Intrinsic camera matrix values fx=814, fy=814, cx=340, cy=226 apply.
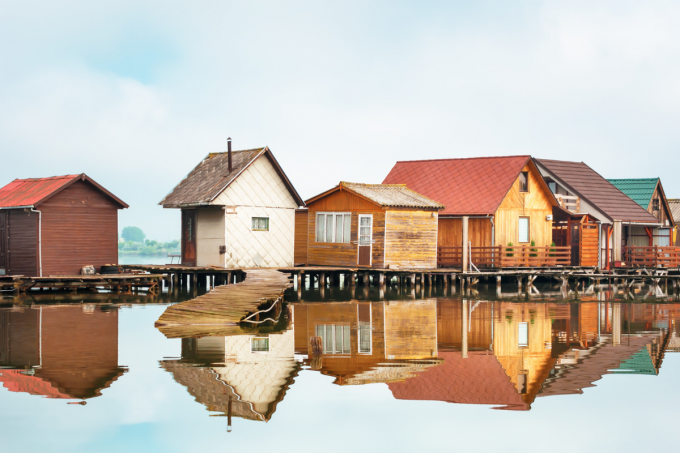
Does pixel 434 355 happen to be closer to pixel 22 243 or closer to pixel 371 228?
pixel 371 228

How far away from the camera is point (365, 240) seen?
36.9m

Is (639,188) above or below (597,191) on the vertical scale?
above

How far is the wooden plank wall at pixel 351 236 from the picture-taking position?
36.5 m

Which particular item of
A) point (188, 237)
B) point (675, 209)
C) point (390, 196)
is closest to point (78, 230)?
point (188, 237)

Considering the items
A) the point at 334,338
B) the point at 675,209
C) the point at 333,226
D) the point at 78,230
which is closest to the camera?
the point at 334,338

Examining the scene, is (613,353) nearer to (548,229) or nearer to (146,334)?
(146,334)

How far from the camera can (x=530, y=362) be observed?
1588cm

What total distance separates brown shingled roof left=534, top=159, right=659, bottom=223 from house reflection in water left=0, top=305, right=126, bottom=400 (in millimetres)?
30779

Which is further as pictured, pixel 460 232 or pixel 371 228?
pixel 460 232

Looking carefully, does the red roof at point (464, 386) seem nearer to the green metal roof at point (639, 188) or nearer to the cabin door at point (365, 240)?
the cabin door at point (365, 240)

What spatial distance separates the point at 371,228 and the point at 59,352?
2208 cm

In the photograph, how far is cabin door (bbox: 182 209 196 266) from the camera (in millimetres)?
35500

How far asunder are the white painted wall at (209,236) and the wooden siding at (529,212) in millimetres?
14039

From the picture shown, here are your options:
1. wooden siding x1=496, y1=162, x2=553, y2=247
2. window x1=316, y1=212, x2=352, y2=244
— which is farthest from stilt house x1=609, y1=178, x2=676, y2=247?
window x1=316, y1=212, x2=352, y2=244
